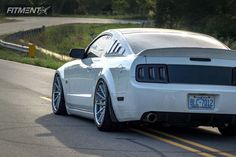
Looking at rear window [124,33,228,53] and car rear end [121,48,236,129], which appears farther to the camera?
rear window [124,33,228,53]

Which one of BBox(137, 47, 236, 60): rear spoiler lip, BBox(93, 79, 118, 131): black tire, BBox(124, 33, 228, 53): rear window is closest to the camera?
BBox(137, 47, 236, 60): rear spoiler lip

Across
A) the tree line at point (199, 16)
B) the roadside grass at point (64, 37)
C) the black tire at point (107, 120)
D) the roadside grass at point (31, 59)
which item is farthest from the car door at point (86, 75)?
the tree line at point (199, 16)

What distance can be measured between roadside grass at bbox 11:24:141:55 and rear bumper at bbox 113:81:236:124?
31479 mm

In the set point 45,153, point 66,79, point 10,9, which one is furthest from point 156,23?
point 45,153

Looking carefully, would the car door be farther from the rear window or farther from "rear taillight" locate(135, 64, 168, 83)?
"rear taillight" locate(135, 64, 168, 83)

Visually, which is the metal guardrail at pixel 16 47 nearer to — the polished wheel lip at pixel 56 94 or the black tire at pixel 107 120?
the polished wheel lip at pixel 56 94

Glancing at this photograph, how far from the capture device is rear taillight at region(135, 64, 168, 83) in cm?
907

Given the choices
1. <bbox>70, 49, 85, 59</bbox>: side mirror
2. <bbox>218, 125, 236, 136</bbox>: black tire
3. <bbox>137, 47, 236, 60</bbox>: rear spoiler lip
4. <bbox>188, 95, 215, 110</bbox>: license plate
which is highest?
<bbox>137, 47, 236, 60</bbox>: rear spoiler lip

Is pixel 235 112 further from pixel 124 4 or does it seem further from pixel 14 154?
pixel 124 4

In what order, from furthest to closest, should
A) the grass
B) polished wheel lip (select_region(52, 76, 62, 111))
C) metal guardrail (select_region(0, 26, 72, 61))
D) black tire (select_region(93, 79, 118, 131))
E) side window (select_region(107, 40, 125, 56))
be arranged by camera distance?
the grass
metal guardrail (select_region(0, 26, 72, 61))
polished wheel lip (select_region(52, 76, 62, 111))
side window (select_region(107, 40, 125, 56))
black tire (select_region(93, 79, 118, 131))

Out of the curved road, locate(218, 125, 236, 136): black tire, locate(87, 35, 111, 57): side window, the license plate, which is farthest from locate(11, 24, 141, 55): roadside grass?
the license plate

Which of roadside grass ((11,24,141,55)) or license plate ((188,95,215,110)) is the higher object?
license plate ((188,95,215,110))

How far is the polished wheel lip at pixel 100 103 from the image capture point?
9.84 m

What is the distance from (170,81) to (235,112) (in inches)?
37.0
